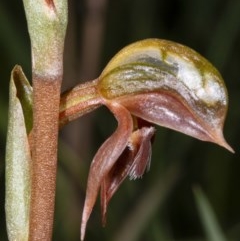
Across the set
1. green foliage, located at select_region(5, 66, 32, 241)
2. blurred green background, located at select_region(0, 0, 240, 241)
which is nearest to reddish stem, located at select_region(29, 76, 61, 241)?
green foliage, located at select_region(5, 66, 32, 241)

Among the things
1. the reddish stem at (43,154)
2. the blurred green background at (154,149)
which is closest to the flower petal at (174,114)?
the reddish stem at (43,154)

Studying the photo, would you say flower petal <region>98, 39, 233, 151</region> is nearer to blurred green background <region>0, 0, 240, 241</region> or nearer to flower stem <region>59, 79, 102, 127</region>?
flower stem <region>59, 79, 102, 127</region>

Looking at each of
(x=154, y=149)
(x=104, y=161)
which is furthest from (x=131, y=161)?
(x=154, y=149)

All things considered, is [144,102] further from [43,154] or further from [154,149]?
[154,149]

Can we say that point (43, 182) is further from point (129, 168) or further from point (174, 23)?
point (174, 23)

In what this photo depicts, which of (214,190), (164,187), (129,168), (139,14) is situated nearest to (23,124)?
(129,168)

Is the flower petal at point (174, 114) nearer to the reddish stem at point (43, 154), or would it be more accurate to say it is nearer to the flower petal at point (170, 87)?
the flower petal at point (170, 87)
